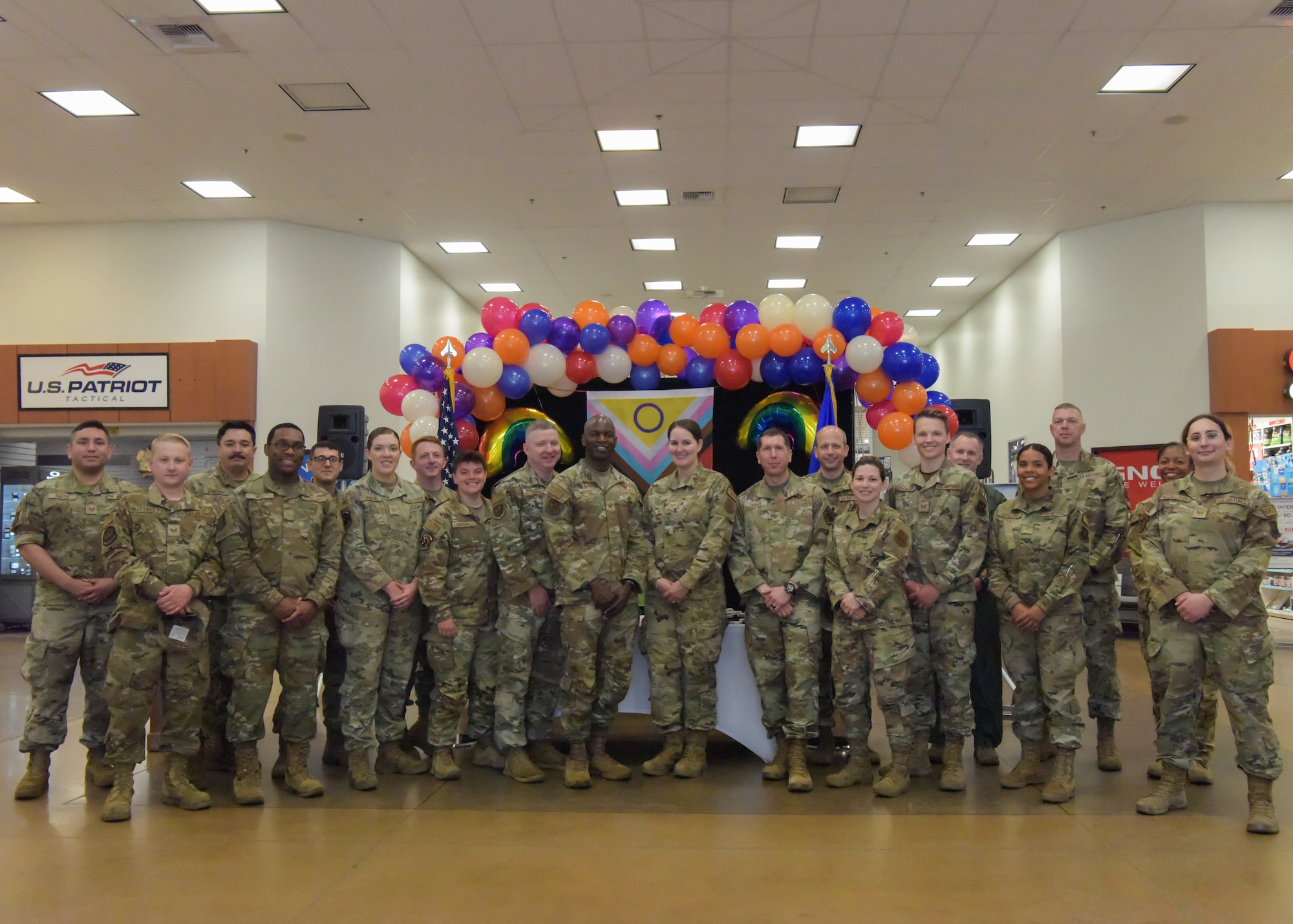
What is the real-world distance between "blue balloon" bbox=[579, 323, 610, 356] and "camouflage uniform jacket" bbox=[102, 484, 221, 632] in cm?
299

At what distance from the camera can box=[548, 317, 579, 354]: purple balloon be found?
656cm

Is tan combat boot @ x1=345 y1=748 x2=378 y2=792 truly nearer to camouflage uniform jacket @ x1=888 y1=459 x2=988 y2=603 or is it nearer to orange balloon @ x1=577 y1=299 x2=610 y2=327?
camouflage uniform jacket @ x1=888 y1=459 x2=988 y2=603

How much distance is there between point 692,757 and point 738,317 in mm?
3077

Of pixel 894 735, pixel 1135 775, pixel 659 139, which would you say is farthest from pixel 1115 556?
pixel 659 139

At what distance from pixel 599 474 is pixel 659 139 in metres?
4.83

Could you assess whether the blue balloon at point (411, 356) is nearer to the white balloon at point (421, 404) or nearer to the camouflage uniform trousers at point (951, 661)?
the white balloon at point (421, 404)

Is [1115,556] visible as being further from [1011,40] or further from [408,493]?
[1011,40]

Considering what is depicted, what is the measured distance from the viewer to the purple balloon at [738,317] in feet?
21.1

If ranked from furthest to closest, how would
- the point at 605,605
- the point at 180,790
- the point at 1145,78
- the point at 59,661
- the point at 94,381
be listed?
the point at 94,381
the point at 1145,78
the point at 605,605
the point at 59,661
the point at 180,790

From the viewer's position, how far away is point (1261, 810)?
3.70 m

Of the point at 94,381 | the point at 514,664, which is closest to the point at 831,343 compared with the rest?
the point at 514,664

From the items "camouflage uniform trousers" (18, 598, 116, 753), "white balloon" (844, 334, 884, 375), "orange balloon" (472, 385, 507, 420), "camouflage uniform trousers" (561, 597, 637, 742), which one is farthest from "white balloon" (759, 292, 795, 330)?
"camouflage uniform trousers" (18, 598, 116, 753)

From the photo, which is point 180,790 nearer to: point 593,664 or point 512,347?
point 593,664

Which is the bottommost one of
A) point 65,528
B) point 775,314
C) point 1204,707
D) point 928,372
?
point 1204,707
